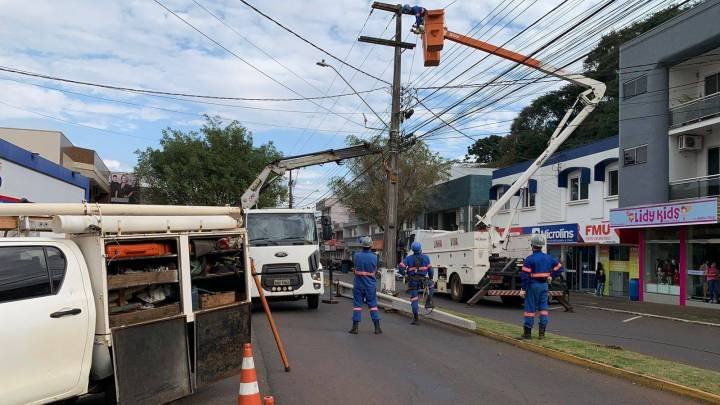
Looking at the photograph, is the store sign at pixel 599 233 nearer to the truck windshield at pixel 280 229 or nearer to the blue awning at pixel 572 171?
the blue awning at pixel 572 171

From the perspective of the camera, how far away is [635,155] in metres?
24.7

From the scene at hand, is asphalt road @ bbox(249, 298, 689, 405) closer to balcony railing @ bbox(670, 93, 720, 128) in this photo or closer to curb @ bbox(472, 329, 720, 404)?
curb @ bbox(472, 329, 720, 404)

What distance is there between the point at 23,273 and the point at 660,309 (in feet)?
66.7

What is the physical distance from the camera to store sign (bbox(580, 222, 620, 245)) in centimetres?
2688

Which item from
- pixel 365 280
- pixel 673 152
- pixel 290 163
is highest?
pixel 673 152

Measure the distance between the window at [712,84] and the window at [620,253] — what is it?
7379 mm

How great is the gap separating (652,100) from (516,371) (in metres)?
18.9

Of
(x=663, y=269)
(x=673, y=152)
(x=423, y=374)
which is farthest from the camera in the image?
(x=663, y=269)

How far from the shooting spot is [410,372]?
8.28 meters

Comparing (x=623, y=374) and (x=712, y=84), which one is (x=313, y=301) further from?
(x=712, y=84)

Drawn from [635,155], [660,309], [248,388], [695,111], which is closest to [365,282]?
[248,388]

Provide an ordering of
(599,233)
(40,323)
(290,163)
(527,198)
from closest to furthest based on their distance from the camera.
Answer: (40,323) < (290,163) < (599,233) < (527,198)

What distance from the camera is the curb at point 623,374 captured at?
267 inches

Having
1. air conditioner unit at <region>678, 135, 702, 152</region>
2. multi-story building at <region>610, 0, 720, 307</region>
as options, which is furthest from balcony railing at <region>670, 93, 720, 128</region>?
air conditioner unit at <region>678, 135, 702, 152</region>
